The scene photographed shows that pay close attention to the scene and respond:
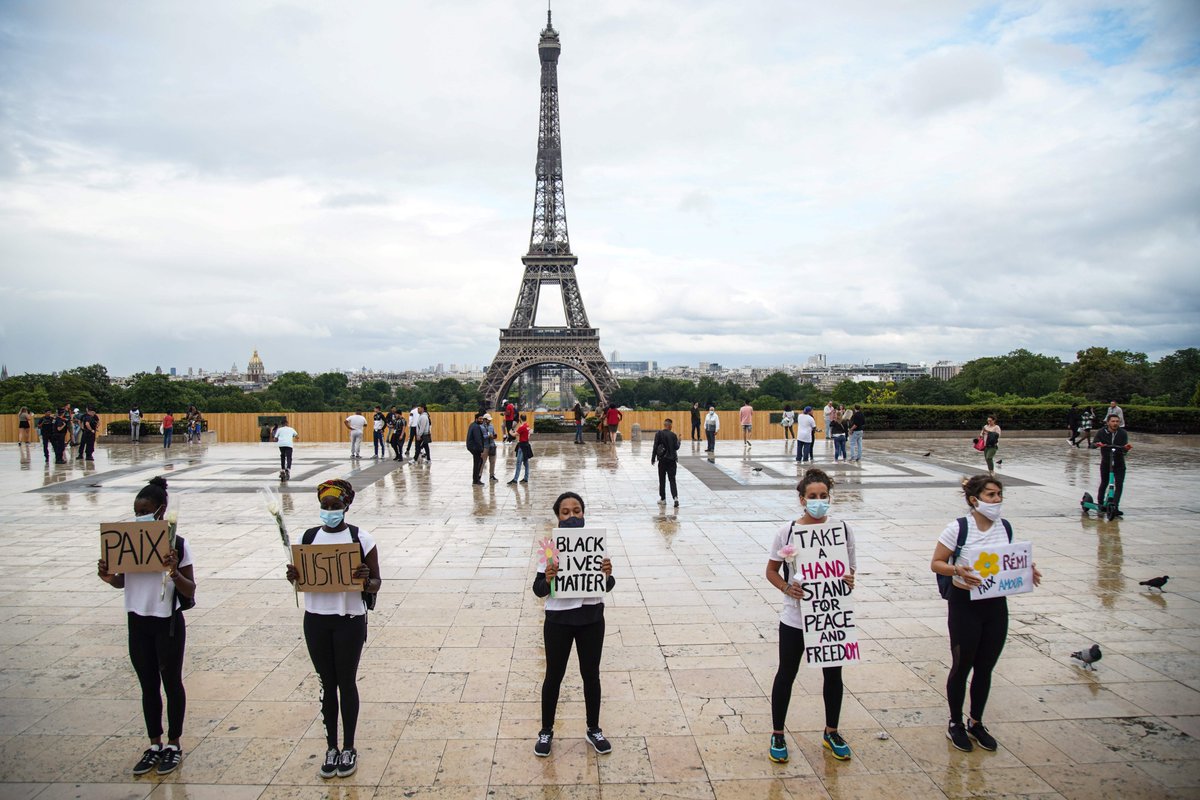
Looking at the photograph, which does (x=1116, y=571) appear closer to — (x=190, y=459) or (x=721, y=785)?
(x=721, y=785)

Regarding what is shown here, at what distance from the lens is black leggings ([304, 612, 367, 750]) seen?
417 cm

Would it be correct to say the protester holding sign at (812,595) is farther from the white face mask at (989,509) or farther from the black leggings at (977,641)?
the white face mask at (989,509)

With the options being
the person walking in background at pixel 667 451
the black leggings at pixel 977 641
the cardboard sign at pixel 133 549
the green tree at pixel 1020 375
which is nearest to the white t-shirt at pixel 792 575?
the black leggings at pixel 977 641

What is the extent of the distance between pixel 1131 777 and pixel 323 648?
4588 millimetres

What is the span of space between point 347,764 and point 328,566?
114 cm

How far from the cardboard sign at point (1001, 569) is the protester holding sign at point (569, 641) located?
7.18ft

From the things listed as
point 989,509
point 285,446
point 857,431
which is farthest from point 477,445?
point 989,509

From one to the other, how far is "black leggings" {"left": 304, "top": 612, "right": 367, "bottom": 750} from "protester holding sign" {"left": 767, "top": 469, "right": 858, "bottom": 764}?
2.44 meters

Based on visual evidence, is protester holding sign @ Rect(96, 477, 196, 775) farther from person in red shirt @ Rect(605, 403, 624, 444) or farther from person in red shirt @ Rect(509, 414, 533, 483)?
person in red shirt @ Rect(605, 403, 624, 444)

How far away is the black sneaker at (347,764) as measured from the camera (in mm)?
4141

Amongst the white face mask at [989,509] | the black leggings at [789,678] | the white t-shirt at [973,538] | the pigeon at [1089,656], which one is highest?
the white face mask at [989,509]

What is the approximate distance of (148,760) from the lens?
13.8 ft

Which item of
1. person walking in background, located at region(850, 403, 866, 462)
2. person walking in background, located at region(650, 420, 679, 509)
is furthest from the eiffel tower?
person walking in background, located at region(650, 420, 679, 509)

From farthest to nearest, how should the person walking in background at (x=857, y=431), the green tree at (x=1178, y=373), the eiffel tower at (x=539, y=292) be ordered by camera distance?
the green tree at (x=1178, y=373) < the eiffel tower at (x=539, y=292) < the person walking in background at (x=857, y=431)
